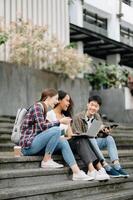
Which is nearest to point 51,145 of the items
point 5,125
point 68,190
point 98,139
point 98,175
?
point 68,190

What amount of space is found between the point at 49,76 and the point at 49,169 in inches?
264

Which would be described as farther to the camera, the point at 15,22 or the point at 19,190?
the point at 15,22

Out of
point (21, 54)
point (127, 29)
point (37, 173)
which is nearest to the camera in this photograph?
point (37, 173)

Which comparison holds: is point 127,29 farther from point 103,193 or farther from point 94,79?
point 103,193

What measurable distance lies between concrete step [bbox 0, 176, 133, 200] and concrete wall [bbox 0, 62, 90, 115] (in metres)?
4.99

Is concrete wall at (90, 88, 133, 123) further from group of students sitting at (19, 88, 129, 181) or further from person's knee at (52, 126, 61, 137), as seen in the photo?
person's knee at (52, 126, 61, 137)

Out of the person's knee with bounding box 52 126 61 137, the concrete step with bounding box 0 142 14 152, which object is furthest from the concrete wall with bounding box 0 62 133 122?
the person's knee with bounding box 52 126 61 137

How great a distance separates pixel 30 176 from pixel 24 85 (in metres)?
6.26

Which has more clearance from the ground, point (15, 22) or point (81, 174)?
point (15, 22)

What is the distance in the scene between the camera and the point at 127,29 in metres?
27.8

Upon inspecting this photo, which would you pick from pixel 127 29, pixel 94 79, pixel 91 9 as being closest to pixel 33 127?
pixel 94 79

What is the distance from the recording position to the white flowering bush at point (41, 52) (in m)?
12.8

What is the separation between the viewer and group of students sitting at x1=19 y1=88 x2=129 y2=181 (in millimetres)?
6895

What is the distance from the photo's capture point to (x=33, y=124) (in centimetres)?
707
